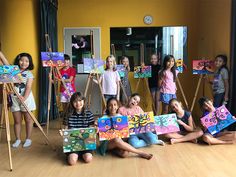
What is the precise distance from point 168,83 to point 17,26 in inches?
111

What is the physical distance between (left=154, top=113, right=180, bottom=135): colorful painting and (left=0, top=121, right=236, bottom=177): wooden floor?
8.1 inches

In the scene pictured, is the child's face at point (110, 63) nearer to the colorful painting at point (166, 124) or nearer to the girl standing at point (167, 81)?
the girl standing at point (167, 81)

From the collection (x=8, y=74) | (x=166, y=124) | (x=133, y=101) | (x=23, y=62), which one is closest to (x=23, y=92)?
(x=23, y=62)

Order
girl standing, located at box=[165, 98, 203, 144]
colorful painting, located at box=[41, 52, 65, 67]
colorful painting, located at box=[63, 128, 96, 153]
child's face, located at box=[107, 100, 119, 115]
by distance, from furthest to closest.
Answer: colorful painting, located at box=[41, 52, 65, 67] → girl standing, located at box=[165, 98, 203, 144] → child's face, located at box=[107, 100, 119, 115] → colorful painting, located at box=[63, 128, 96, 153]

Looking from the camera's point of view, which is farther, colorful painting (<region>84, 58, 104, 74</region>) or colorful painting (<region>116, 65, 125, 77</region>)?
colorful painting (<region>116, 65, 125, 77</region>)

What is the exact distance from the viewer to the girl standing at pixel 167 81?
15.1 ft

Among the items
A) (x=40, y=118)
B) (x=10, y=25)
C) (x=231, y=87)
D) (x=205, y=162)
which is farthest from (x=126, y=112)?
(x=10, y=25)

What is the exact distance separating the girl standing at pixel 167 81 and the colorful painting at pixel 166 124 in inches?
34.6

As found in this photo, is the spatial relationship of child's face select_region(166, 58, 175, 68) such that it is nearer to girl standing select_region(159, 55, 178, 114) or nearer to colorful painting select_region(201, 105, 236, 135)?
girl standing select_region(159, 55, 178, 114)

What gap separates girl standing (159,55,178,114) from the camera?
4609 mm

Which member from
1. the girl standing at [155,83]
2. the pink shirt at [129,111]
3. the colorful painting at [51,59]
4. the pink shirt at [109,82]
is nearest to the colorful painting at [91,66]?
the pink shirt at [109,82]

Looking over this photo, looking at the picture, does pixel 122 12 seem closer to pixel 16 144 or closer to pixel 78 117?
pixel 78 117


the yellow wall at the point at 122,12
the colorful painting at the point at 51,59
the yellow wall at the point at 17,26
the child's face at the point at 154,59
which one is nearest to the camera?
the colorful painting at the point at 51,59

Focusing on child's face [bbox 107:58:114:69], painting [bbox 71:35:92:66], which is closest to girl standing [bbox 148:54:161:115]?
child's face [bbox 107:58:114:69]
